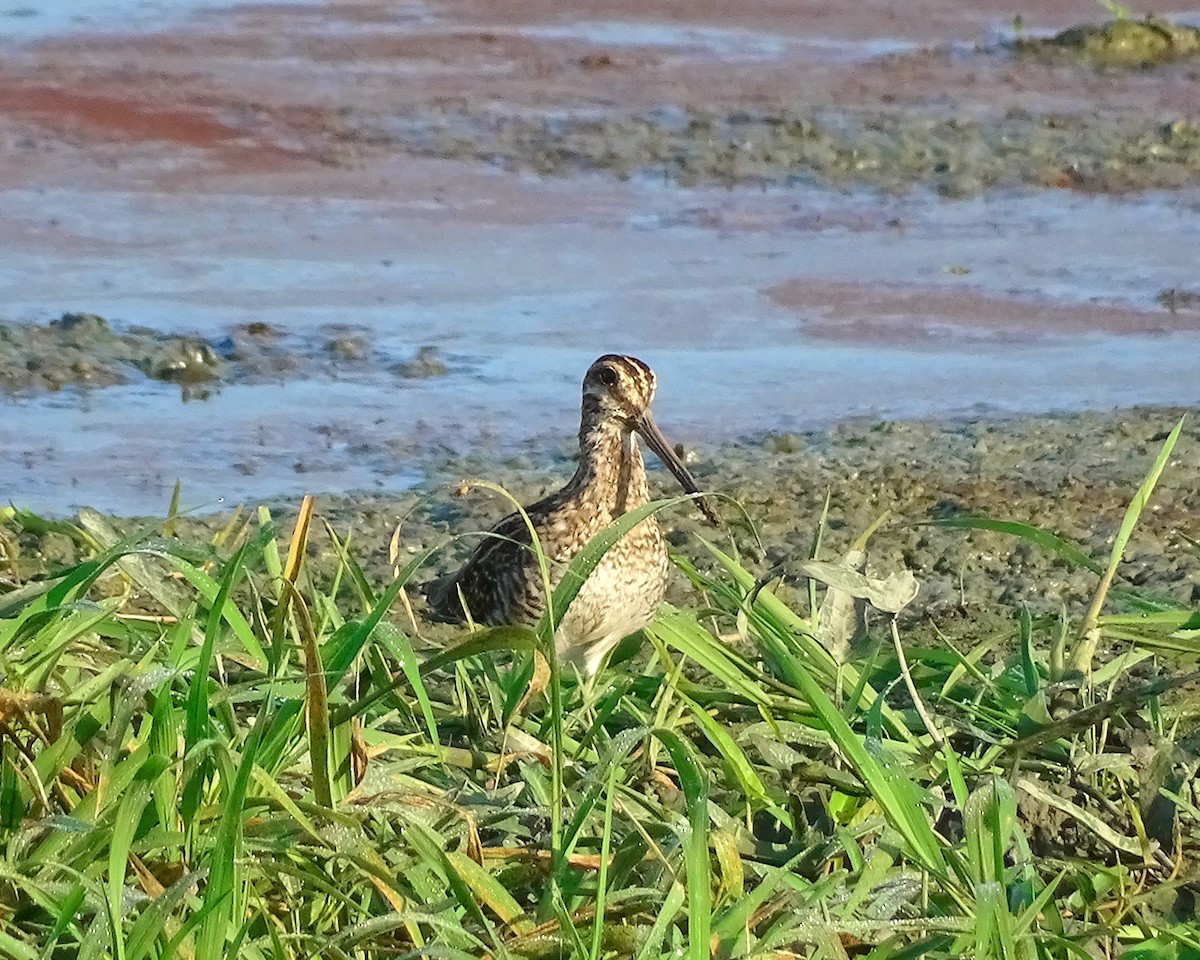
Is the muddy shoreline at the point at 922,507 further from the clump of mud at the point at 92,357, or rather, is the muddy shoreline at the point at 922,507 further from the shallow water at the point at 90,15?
the shallow water at the point at 90,15

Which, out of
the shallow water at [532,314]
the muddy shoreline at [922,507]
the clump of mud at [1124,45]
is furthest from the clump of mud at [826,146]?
the muddy shoreline at [922,507]

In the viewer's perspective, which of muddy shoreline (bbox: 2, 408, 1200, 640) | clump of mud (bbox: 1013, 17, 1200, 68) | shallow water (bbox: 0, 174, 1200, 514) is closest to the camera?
muddy shoreline (bbox: 2, 408, 1200, 640)

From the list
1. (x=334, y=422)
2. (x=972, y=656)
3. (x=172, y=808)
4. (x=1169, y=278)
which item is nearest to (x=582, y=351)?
(x=334, y=422)

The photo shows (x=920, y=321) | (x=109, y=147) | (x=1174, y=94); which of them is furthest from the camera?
(x=1174, y=94)

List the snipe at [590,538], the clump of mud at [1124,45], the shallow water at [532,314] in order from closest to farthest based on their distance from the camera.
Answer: the snipe at [590,538] → the shallow water at [532,314] → the clump of mud at [1124,45]

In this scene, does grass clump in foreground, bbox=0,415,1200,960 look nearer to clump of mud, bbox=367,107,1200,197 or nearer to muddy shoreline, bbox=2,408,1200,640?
muddy shoreline, bbox=2,408,1200,640

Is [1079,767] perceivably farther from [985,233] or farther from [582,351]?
[985,233]

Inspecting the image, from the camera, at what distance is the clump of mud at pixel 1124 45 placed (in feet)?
44.7

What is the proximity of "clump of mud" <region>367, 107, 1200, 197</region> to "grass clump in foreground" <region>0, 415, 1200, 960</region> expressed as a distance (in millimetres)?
7218

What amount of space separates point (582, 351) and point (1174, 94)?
20.7 ft

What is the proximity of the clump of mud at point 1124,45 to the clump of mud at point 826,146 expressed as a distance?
1677mm

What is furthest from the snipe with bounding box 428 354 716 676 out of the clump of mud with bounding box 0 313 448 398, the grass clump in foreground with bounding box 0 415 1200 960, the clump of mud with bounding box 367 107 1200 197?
the clump of mud with bounding box 367 107 1200 197

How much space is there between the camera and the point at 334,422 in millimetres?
6875

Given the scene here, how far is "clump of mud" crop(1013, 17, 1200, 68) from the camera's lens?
13.6m
